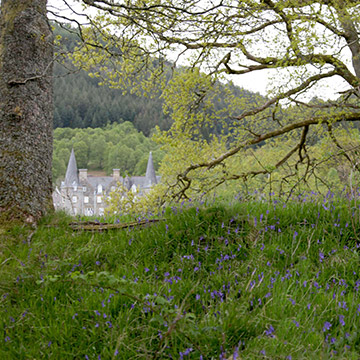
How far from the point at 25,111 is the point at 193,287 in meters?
3.46

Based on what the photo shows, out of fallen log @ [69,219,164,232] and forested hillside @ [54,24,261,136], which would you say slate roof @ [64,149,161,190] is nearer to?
forested hillside @ [54,24,261,136]

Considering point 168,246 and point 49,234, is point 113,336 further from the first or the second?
point 49,234

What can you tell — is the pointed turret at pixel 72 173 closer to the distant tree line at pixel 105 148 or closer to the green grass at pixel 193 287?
the distant tree line at pixel 105 148

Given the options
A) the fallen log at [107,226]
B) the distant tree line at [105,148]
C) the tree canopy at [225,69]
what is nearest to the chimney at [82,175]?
the distant tree line at [105,148]

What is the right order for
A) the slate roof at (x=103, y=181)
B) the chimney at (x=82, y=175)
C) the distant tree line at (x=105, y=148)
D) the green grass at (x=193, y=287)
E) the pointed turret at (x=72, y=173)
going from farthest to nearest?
the distant tree line at (x=105, y=148) < the chimney at (x=82, y=175) < the pointed turret at (x=72, y=173) < the slate roof at (x=103, y=181) < the green grass at (x=193, y=287)

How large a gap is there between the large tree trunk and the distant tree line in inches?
3678

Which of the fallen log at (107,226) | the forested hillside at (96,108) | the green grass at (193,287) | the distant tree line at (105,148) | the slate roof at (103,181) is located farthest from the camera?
the forested hillside at (96,108)

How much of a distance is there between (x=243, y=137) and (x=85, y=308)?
9773mm

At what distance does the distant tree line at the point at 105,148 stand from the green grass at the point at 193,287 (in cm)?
9473

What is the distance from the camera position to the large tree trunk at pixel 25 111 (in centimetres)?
477

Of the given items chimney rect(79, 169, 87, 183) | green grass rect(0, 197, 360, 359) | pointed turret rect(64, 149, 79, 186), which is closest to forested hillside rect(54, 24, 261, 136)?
chimney rect(79, 169, 87, 183)

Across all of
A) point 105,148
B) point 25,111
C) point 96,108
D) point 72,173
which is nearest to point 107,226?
point 25,111

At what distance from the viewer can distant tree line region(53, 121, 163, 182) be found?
10506 cm

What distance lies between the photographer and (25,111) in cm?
494
